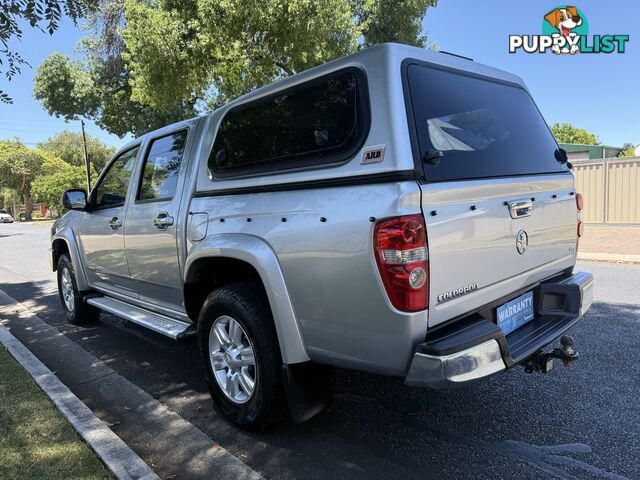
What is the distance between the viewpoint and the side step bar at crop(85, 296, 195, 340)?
3592 millimetres

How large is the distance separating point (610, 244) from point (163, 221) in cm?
1078

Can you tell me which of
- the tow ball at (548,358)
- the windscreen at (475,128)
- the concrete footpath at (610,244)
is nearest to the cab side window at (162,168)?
the windscreen at (475,128)

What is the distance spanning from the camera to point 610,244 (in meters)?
11.1

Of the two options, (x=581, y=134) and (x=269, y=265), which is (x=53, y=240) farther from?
(x=581, y=134)

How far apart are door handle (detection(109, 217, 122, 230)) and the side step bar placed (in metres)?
0.75

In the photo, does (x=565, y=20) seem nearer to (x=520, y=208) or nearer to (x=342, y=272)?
(x=520, y=208)

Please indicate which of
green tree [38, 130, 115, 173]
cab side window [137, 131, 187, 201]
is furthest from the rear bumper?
green tree [38, 130, 115, 173]

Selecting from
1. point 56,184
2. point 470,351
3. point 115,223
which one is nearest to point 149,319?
point 115,223

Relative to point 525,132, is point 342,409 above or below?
below

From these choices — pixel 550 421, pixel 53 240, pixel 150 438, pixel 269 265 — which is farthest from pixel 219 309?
pixel 53 240

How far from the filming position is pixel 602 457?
8.79ft

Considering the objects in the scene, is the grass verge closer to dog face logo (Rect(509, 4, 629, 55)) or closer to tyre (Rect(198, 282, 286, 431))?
tyre (Rect(198, 282, 286, 431))

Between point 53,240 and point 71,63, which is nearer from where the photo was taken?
point 53,240

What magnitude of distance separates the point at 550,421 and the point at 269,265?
2072 millimetres
